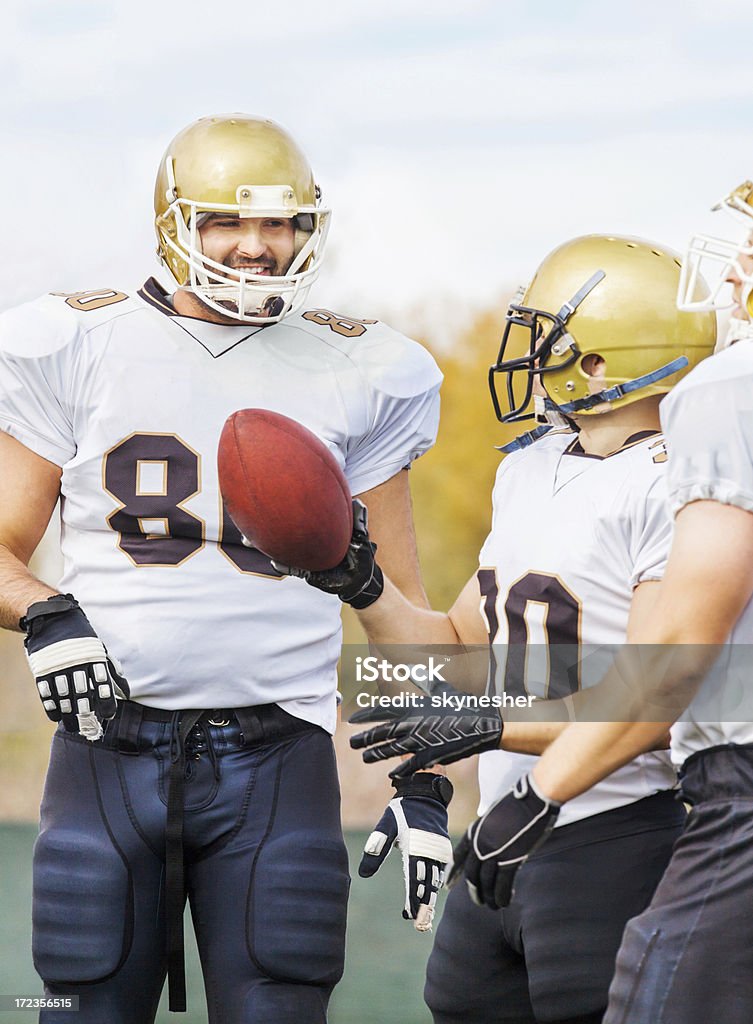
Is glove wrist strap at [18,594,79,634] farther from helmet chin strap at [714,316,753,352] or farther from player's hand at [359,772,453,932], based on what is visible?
helmet chin strap at [714,316,753,352]

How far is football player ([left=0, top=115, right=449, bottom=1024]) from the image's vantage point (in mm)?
1992

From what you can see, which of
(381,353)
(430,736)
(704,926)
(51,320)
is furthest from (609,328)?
(704,926)

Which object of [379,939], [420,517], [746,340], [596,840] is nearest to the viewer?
[746,340]

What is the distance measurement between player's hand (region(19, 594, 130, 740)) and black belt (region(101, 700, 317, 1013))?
0.07 meters

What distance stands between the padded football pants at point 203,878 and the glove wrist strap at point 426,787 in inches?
8.2

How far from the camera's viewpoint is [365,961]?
4422mm

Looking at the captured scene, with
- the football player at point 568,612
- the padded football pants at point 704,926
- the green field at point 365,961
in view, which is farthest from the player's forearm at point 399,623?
the green field at point 365,961

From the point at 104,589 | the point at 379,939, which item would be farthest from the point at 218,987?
the point at 379,939

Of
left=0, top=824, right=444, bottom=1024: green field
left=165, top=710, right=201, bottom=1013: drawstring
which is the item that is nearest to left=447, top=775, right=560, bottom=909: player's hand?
left=165, top=710, right=201, bottom=1013: drawstring

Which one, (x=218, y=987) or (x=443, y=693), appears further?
(x=218, y=987)

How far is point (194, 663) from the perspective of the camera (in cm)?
205

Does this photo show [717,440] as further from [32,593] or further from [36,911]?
[36,911]

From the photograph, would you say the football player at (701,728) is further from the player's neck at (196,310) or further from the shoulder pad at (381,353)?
the player's neck at (196,310)

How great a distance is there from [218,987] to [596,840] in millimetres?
579
